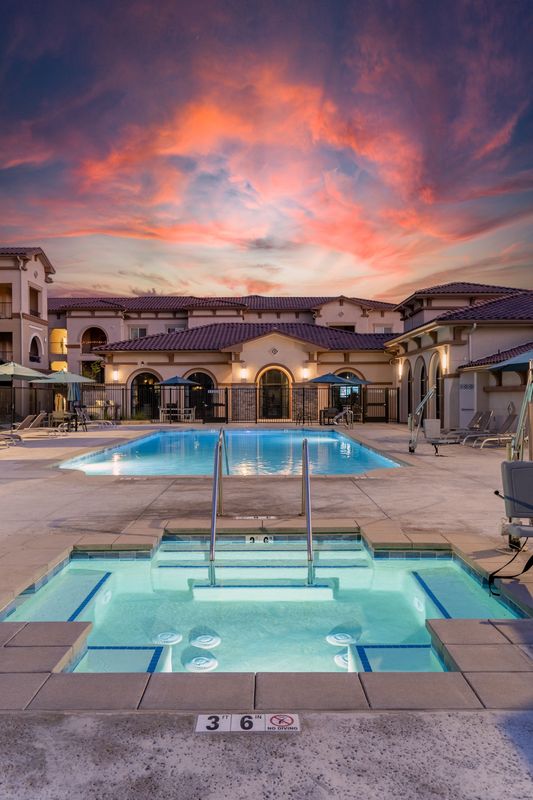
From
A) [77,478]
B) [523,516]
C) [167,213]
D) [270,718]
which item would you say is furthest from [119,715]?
[167,213]

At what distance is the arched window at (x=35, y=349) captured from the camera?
3471 centimetres

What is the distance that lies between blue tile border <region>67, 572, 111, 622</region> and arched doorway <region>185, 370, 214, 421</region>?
25508mm

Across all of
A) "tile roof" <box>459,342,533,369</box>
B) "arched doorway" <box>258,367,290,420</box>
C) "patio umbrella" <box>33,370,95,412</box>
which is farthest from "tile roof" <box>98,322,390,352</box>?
"tile roof" <box>459,342,533,369</box>

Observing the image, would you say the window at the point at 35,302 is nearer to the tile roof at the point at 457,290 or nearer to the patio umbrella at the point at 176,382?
the patio umbrella at the point at 176,382

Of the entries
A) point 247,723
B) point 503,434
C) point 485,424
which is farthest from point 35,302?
point 247,723

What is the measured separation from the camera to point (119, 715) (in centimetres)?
259

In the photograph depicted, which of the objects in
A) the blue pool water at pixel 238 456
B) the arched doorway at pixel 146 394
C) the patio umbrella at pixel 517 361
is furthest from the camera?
the arched doorway at pixel 146 394

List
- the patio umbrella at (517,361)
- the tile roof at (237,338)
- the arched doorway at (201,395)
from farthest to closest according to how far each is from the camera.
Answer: the arched doorway at (201,395) < the tile roof at (237,338) < the patio umbrella at (517,361)

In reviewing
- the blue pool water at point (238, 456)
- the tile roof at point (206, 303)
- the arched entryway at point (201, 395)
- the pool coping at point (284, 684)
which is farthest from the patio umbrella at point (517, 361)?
the tile roof at point (206, 303)

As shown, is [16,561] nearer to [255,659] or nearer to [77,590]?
[77,590]

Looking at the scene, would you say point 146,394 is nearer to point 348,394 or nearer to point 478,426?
point 348,394

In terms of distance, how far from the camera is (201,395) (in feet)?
103

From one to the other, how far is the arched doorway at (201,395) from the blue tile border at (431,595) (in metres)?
25.9

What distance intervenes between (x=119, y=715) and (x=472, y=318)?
20.0m
